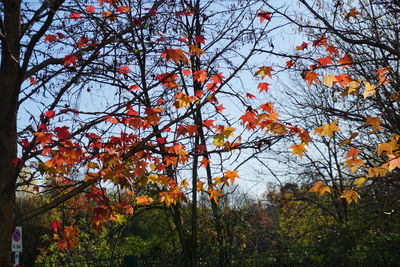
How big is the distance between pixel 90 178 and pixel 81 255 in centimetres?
540

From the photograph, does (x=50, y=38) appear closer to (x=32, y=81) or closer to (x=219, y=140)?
(x=32, y=81)

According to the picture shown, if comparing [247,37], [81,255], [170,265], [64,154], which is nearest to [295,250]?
[170,265]

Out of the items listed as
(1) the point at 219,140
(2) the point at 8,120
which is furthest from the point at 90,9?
(1) the point at 219,140

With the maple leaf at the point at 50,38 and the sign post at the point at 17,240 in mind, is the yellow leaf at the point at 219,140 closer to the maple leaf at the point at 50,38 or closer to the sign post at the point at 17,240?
the maple leaf at the point at 50,38

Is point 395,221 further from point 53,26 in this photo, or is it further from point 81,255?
point 53,26

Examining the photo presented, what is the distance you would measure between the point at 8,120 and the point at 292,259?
12.7 ft

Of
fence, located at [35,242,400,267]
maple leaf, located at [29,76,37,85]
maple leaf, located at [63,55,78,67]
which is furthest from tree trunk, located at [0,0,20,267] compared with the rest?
fence, located at [35,242,400,267]

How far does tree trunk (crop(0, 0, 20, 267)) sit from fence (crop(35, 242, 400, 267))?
1.70 meters

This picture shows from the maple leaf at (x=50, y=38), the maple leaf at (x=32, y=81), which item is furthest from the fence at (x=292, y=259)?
the maple leaf at (x=50, y=38)

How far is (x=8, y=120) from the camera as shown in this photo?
3623mm

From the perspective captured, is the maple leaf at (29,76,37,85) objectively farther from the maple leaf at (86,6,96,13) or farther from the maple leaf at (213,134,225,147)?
the maple leaf at (213,134,225,147)

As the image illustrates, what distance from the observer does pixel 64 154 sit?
13.3ft

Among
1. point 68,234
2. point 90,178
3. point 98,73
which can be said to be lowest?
point 68,234

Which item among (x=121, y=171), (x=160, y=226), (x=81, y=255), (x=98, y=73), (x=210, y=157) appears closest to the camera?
(x=121, y=171)
